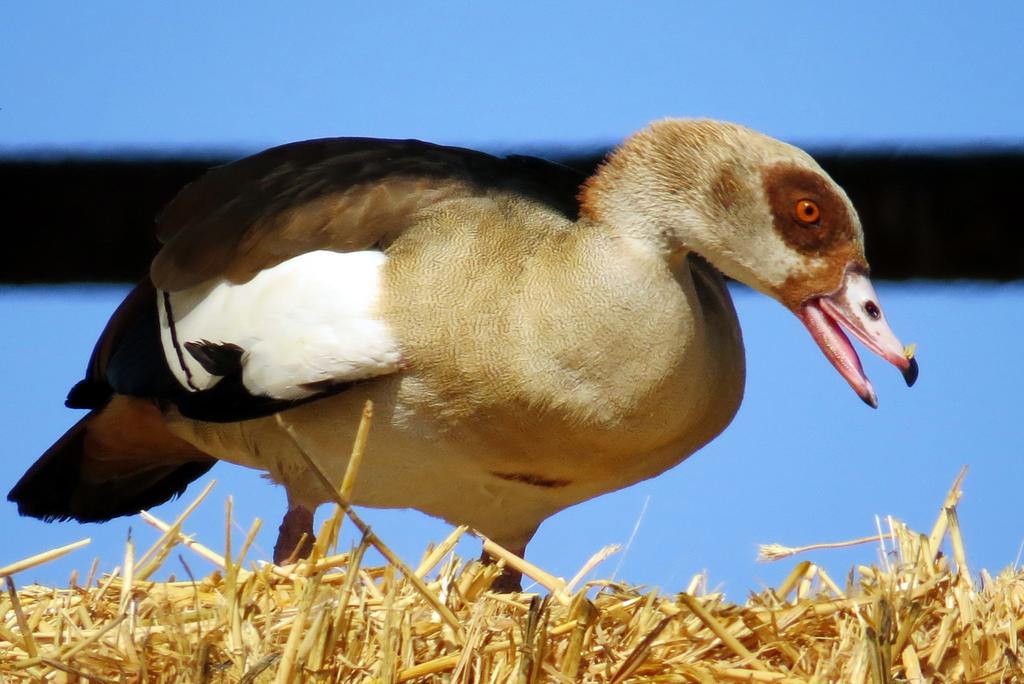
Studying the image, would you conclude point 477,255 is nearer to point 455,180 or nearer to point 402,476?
point 455,180

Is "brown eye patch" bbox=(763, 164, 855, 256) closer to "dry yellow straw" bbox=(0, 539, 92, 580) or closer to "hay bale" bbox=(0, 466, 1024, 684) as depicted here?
"hay bale" bbox=(0, 466, 1024, 684)

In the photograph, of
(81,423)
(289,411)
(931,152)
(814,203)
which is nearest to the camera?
(814,203)

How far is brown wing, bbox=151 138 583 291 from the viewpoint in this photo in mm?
2027

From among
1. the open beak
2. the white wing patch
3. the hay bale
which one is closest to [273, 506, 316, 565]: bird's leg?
the white wing patch

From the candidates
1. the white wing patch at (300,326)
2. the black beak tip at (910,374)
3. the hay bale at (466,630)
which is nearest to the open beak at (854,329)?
the black beak tip at (910,374)

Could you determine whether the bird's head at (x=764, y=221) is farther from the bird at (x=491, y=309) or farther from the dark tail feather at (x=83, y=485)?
the dark tail feather at (x=83, y=485)

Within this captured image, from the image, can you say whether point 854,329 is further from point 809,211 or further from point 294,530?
point 294,530

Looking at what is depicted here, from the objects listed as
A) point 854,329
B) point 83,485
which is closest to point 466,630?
point 854,329

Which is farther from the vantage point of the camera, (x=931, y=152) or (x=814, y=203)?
(x=931, y=152)

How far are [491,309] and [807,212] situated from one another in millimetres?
428

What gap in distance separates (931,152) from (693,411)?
0.62 metres

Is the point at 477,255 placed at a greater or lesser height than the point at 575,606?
greater

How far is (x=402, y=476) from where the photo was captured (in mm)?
2016

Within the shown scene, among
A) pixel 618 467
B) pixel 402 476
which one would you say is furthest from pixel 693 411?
pixel 402 476
